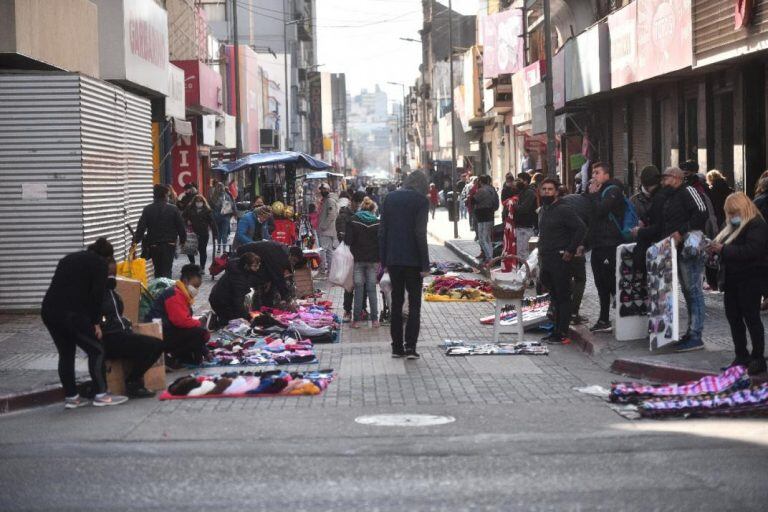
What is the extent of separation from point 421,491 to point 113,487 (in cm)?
179

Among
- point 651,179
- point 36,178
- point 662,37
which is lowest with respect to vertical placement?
point 651,179

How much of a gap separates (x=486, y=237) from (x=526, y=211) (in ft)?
14.5

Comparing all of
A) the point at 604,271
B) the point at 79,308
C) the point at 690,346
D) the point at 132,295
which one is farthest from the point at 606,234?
the point at 79,308

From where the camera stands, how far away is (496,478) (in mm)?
7934

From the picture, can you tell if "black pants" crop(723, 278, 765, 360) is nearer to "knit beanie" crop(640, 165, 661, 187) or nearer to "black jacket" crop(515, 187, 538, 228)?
"knit beanie" crop(640, 165, 661, 187)

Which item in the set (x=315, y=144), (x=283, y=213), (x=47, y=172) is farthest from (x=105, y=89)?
(x=315, y=144)

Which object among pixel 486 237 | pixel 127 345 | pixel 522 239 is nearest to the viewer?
pixel 127 345

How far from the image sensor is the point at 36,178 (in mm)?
18891

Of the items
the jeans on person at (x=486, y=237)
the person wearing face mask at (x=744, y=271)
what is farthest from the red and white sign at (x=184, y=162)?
the person wearing face mask at (x=744, y=271)

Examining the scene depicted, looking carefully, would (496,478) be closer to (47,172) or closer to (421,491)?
(421,491)

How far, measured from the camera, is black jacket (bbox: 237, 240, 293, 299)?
57.3 feet

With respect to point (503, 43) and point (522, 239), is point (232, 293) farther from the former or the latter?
point (503, 43)

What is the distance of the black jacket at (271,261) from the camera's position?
17.5m

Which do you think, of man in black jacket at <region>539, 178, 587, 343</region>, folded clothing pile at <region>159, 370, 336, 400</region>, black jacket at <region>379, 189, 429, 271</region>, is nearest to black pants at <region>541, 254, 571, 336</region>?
man in black jacket at <region>539, 178, 587, 343</region>
